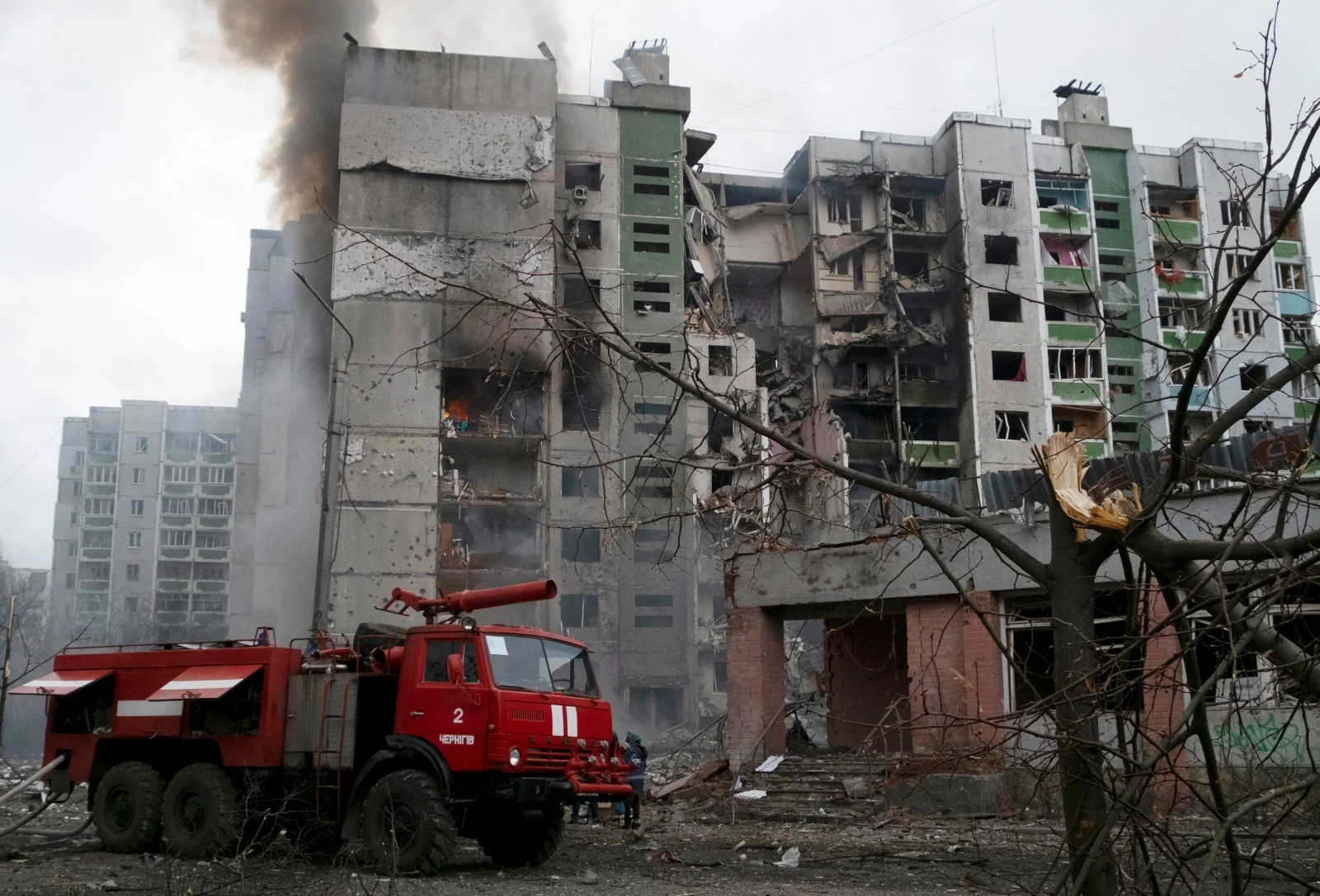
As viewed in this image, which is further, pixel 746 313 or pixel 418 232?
pixel 746 313

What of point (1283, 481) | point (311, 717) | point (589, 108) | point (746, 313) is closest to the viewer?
point (1283, 481)

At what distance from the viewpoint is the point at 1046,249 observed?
48.9m

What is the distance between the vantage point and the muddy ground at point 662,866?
377 inches

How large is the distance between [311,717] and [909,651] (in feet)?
32.5

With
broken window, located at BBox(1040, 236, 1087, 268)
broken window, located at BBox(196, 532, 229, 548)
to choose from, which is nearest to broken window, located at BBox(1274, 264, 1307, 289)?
broken window, located at BBox(1040, 236, 1087, 268)

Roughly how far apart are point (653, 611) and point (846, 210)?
2083 centimetres

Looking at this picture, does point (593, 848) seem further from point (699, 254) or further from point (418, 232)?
point (699, 254)

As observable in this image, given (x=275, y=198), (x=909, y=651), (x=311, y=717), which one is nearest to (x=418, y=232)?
(x=275, y=198)

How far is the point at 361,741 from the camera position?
A: 11984mm

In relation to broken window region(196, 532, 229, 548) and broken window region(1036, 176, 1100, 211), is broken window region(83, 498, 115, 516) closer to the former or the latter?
broken window region(196, 532, 229, 548)

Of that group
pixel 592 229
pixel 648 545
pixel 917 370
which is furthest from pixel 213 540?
pixel 917 370

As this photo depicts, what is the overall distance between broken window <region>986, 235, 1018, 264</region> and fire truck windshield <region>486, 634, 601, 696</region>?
39.5 meters

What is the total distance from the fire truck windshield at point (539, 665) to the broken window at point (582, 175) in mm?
37595

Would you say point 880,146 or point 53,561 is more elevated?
point 880,146
